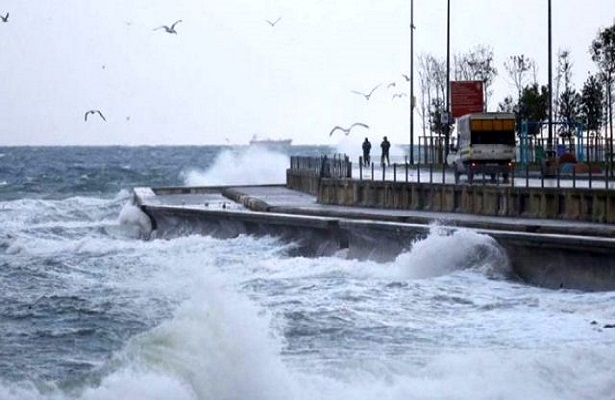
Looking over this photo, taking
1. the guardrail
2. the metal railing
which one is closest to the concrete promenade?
the metal railing

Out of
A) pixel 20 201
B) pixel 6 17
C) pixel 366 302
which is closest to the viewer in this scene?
pixel 366 302

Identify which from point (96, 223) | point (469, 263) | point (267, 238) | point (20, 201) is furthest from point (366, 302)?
point (20, 201)

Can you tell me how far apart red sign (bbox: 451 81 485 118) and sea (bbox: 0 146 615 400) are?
23.9 m

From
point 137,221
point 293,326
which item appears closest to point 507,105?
point 137,221

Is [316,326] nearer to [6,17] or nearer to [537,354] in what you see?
[537,354]

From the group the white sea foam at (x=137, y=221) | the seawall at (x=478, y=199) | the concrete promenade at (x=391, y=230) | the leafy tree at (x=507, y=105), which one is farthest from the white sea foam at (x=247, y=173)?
the seawall at (x=478, y=199)

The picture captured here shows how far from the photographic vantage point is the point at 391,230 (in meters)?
33.1

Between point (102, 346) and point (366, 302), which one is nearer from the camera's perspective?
point (102, 346)

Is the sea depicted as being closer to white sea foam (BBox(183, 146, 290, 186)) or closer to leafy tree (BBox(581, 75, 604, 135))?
leafy tree (BBox(581, 75, 604, 135))

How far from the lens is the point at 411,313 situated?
24688 mm

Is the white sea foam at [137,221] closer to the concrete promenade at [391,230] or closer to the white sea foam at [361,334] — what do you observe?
the concrete promenade at [391,230]

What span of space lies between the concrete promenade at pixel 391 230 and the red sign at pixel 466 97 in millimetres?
11000

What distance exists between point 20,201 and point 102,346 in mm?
51221

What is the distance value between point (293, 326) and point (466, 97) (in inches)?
1589
